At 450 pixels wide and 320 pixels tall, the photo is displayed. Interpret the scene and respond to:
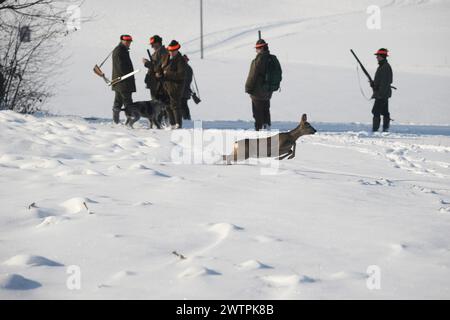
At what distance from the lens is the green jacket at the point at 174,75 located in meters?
11.0

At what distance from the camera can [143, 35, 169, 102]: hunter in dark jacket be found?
1130cm

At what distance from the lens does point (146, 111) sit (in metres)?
11.4

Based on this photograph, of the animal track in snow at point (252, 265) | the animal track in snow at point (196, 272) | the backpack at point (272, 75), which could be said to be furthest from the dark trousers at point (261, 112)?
the animal track in snow at point (196, 272)

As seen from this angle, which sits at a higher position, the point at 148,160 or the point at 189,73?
the point at 189,73

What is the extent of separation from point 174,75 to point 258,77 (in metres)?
1.60

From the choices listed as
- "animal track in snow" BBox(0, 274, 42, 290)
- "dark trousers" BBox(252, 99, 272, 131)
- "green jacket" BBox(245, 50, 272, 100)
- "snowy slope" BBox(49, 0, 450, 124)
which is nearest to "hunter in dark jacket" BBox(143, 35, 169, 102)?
"green jacket" BBox(245, 50, 272, 100)

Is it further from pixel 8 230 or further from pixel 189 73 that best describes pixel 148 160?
pixel 189 73

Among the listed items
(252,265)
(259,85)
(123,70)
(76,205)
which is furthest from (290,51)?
(252,265)

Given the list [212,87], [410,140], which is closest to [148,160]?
[410,140]

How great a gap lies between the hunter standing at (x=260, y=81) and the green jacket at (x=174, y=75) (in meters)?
1.32

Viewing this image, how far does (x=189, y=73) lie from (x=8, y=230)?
30.5 ft

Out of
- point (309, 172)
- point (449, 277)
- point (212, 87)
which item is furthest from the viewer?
point (212, 87)

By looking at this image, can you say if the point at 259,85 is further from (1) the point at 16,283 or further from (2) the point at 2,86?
(1) the point at 16,283

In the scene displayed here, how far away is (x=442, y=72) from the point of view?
113 feet
